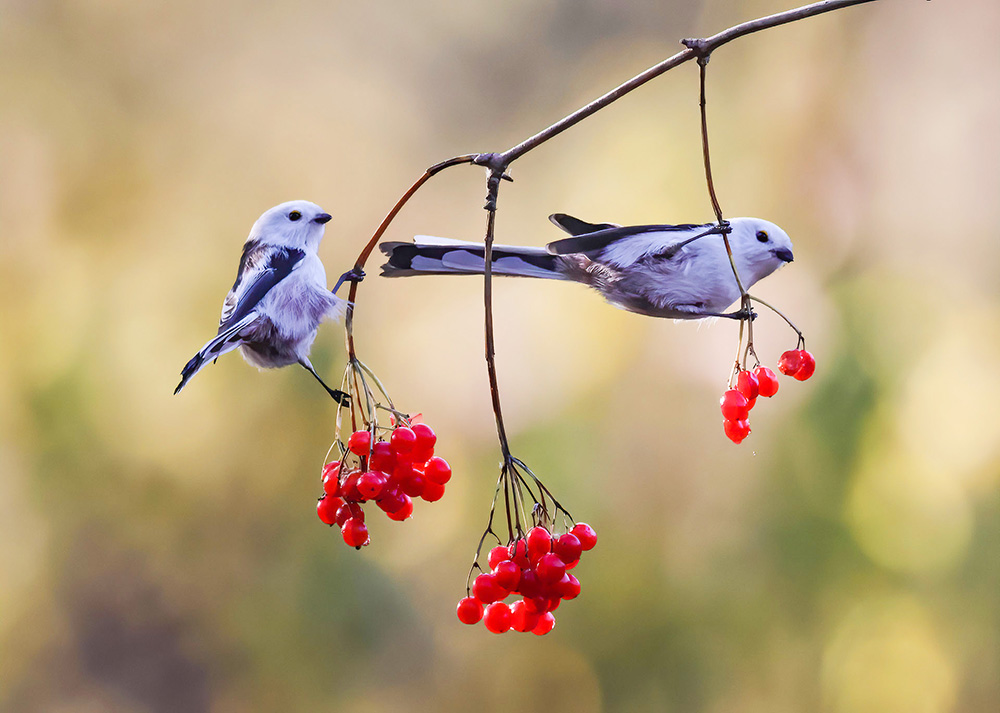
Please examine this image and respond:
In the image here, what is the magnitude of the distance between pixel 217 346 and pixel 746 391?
1.56 feet

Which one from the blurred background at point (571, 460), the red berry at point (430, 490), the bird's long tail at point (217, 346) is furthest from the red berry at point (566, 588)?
the blurred background at point (571, 460)

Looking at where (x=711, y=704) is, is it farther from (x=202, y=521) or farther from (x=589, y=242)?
(x=589, y=242)

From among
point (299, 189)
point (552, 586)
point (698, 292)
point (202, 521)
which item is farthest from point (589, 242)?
point (202, 521)

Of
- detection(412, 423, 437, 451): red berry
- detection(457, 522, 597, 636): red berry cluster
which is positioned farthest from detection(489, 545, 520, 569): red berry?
detection(412, 423, 437, 451): red berry

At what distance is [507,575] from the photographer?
682 mm

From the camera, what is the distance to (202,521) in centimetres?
293

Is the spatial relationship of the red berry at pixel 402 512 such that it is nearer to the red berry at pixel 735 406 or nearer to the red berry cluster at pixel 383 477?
the red berry cluster at pixel 383 477

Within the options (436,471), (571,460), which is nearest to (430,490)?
(436,471)

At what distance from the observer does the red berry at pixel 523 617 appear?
713 millimetres

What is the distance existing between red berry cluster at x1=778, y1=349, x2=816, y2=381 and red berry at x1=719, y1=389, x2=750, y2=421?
0.06 meters

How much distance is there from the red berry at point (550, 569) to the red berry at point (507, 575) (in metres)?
0.02

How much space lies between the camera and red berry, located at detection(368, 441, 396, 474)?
717 mm

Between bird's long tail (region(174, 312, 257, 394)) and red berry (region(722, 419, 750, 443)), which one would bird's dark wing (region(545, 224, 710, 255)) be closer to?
red berry (region(722, 419, 750, 443))

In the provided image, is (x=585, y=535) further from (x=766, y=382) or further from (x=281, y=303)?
(x=281, y=303)
